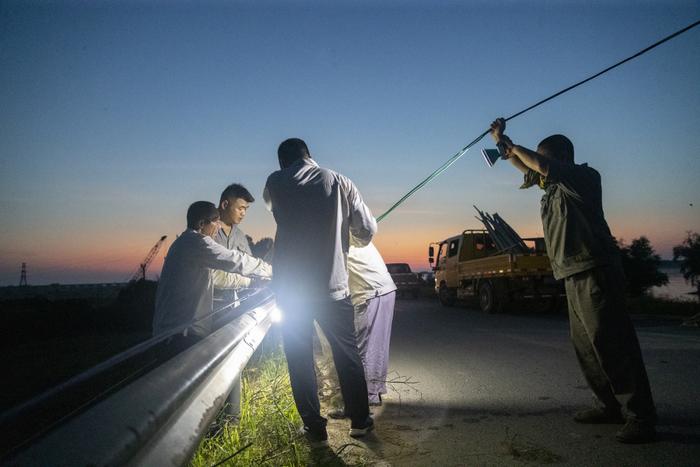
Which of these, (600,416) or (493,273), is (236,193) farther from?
(493,273)

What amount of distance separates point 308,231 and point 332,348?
0.81 metres

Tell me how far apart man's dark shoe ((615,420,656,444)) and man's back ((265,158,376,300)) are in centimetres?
199

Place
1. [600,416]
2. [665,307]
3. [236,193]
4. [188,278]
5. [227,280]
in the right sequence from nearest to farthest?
[600,416], [188,278], [227,280], [236,193], [665,307]

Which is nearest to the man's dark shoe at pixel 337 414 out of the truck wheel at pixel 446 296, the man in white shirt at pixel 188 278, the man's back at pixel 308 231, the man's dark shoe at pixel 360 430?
the man's dark shoe at pixel 360 430

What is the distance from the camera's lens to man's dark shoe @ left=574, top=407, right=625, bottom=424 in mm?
3225

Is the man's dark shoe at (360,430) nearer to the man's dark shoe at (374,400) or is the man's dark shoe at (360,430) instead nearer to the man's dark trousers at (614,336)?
the man's dark shoe at (374,400)

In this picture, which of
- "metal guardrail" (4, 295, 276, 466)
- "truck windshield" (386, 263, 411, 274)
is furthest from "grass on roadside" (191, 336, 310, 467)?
"truck windshield" (386, 263, 411, 274)

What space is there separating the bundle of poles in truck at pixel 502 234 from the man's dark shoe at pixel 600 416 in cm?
1028

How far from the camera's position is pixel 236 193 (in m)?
5.18

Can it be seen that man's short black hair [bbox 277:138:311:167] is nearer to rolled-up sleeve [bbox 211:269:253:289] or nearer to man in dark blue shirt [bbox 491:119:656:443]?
rolled-up sleeve [bbox 211:269:253:289]

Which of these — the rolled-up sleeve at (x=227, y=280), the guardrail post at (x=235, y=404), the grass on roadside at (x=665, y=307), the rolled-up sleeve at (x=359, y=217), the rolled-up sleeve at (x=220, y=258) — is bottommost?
the guardrail post at (x=235, y=404)

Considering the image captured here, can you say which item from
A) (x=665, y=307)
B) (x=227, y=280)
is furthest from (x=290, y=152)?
(x=665, y=307)

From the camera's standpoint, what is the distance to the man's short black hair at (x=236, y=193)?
517 cm

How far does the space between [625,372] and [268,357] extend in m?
3.87
